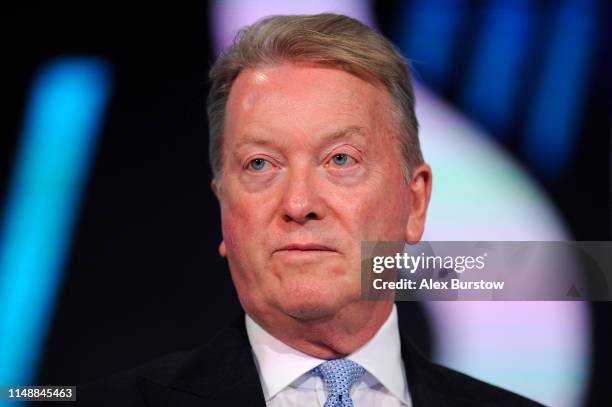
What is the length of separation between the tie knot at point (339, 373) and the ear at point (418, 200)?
393 mm

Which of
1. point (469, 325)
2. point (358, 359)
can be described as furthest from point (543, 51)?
point (358, 359)

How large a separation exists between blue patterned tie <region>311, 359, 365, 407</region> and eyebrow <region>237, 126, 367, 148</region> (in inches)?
23.4

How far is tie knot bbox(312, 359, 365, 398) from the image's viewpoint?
2379 millimetres

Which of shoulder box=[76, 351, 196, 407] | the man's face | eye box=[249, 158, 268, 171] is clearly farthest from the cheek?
shoulder box=[76, 351, 196, 407]

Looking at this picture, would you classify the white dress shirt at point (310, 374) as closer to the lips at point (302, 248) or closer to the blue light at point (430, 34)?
the lips at point (302, 248)

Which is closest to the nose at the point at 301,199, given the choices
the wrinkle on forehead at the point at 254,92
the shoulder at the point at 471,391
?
the wrinkle on forehead at the point at 254,92

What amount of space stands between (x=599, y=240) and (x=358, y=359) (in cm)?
86

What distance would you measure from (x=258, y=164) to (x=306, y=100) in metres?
0.21

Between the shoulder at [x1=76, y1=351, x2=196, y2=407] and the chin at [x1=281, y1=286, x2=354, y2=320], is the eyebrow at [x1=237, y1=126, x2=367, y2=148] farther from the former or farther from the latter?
the shoulder at [x1=76, y1=351, x2=196, y2=407]

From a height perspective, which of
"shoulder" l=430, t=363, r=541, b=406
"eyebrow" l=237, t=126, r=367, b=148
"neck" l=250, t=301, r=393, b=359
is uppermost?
"eyebrow" l=237, t=126, r=367, b=148

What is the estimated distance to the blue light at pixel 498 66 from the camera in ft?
9.17

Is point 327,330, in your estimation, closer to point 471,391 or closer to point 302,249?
point 302,249

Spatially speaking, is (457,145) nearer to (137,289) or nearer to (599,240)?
(599,240)

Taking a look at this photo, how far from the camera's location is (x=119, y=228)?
2771mm
